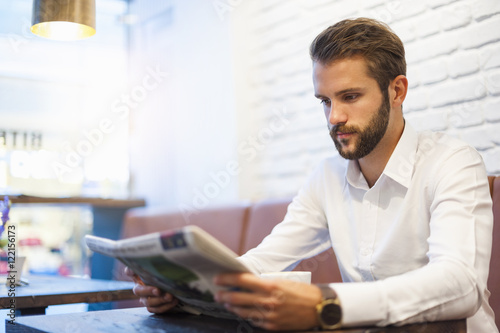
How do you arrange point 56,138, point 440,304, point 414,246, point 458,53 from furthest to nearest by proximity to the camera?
point 56,138 → point 458,53 → point 414,246 → point 440,304

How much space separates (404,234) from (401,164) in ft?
0.53

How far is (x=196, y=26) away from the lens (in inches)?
115

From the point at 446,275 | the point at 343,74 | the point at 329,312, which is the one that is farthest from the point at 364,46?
the point at 329,312

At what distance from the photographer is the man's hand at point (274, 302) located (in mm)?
712

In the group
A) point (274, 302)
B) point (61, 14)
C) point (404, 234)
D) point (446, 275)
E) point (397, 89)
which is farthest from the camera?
point (61, 14)

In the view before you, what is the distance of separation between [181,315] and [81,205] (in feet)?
7.31

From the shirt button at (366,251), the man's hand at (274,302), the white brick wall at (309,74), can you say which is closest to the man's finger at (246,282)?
the man's hand at (274,302)

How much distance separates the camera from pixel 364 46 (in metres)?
1.29

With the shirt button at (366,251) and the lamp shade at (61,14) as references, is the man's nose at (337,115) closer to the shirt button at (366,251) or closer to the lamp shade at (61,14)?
the shirt button at (366,251)

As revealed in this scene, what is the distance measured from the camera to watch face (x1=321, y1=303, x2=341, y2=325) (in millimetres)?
736

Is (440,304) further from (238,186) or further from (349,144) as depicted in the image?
(238,186)

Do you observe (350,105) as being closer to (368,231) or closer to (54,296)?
(368,231)

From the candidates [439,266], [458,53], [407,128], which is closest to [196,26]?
A: [458,53]

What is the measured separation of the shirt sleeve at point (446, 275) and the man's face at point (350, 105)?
0.71ft
